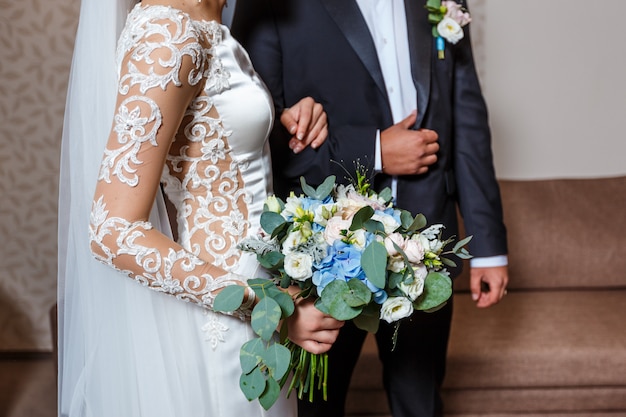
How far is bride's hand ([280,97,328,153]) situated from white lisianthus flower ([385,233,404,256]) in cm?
61

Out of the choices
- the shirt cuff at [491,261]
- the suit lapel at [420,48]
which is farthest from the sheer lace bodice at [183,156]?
the shirt cuff at [491,261]

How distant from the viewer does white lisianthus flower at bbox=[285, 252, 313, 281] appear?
121 cm

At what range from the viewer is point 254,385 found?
1.24m

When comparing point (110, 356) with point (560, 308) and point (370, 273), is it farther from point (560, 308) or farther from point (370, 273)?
point (560, 308)

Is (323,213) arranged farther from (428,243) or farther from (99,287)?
(99,287)

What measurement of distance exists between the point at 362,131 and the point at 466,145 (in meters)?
0.34

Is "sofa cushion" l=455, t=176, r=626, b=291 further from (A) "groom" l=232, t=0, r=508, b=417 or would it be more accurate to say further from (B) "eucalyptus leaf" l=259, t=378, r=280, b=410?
(B) "eucalyptus leaf" l=259, t=378, r=280, b=410

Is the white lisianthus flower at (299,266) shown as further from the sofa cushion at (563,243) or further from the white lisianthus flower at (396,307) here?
the sofa cushion at (563,243)

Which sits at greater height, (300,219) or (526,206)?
(300,219)

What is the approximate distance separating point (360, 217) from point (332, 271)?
102 mm

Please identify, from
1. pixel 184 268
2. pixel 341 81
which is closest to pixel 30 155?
pixel 341 81

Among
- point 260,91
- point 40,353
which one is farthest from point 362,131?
point 40,353

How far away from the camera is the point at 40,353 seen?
3785 mm

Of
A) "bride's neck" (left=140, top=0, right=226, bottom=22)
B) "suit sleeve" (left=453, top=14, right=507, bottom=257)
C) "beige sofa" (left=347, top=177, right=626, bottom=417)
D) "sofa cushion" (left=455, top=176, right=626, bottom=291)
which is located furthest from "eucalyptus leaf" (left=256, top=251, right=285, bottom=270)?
"sofa cushion" (left=455, top=176, right=626, bottom=291)
